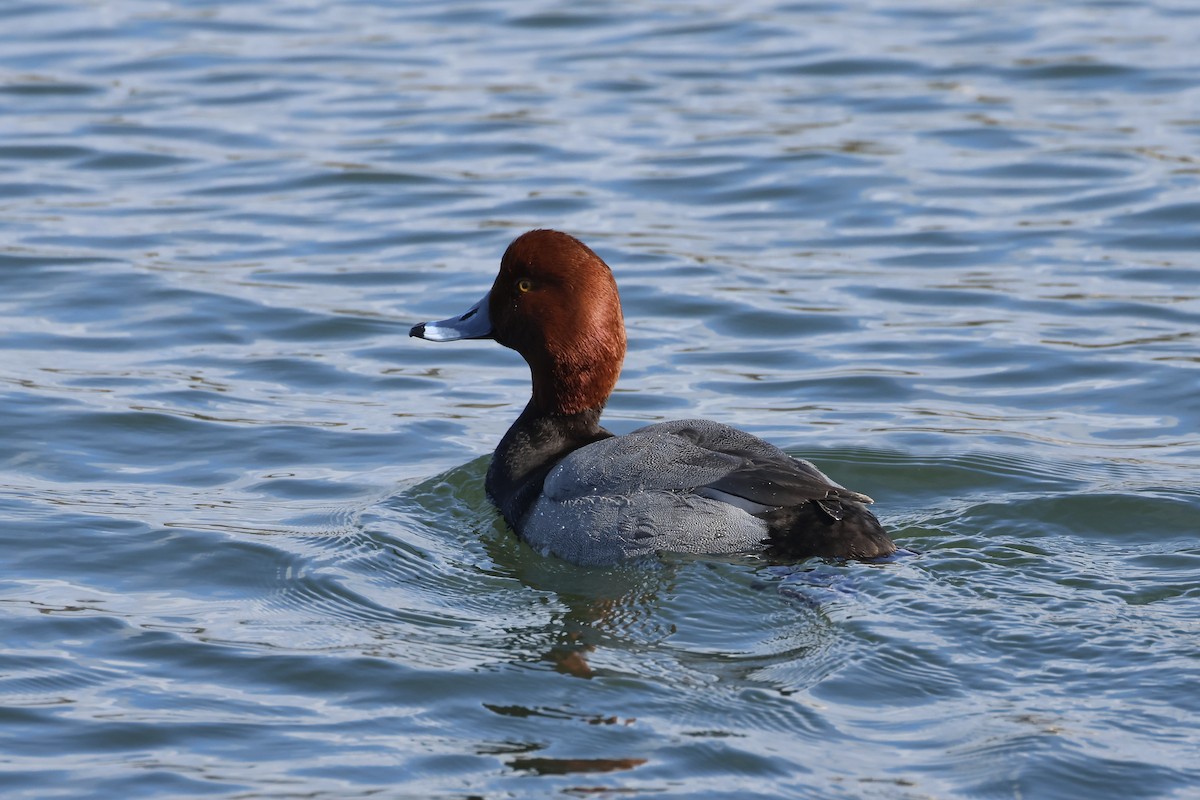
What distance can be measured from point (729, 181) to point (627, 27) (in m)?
4.78

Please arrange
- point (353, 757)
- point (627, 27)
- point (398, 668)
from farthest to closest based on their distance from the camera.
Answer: point (627, 27), point (398, 668), point (353, 757)

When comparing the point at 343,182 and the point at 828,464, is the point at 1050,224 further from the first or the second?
the point at 343,182

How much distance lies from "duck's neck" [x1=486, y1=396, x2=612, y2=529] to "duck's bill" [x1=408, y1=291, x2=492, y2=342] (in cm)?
41

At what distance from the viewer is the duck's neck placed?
6910 mm

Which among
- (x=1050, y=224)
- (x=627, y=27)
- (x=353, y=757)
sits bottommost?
(x=353, y=757)

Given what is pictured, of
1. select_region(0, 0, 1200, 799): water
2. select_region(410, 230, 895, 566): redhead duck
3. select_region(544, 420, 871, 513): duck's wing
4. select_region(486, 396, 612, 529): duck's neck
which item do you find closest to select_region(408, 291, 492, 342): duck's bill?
select_region(410, 230, 895, 566): redhead duck

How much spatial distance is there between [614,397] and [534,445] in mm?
1643

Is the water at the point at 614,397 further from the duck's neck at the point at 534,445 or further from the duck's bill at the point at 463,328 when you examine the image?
the duck's bill at the point at 463,328

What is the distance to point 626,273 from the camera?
1048 centimetres

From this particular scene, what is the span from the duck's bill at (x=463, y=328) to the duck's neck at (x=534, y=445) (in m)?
0.41

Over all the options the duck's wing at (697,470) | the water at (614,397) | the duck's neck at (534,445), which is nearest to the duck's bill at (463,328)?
the duck's neck at (534,445)

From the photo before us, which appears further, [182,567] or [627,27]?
[627,27]

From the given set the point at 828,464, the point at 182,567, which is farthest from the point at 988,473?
the point at 182,567

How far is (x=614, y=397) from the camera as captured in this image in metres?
8.58
